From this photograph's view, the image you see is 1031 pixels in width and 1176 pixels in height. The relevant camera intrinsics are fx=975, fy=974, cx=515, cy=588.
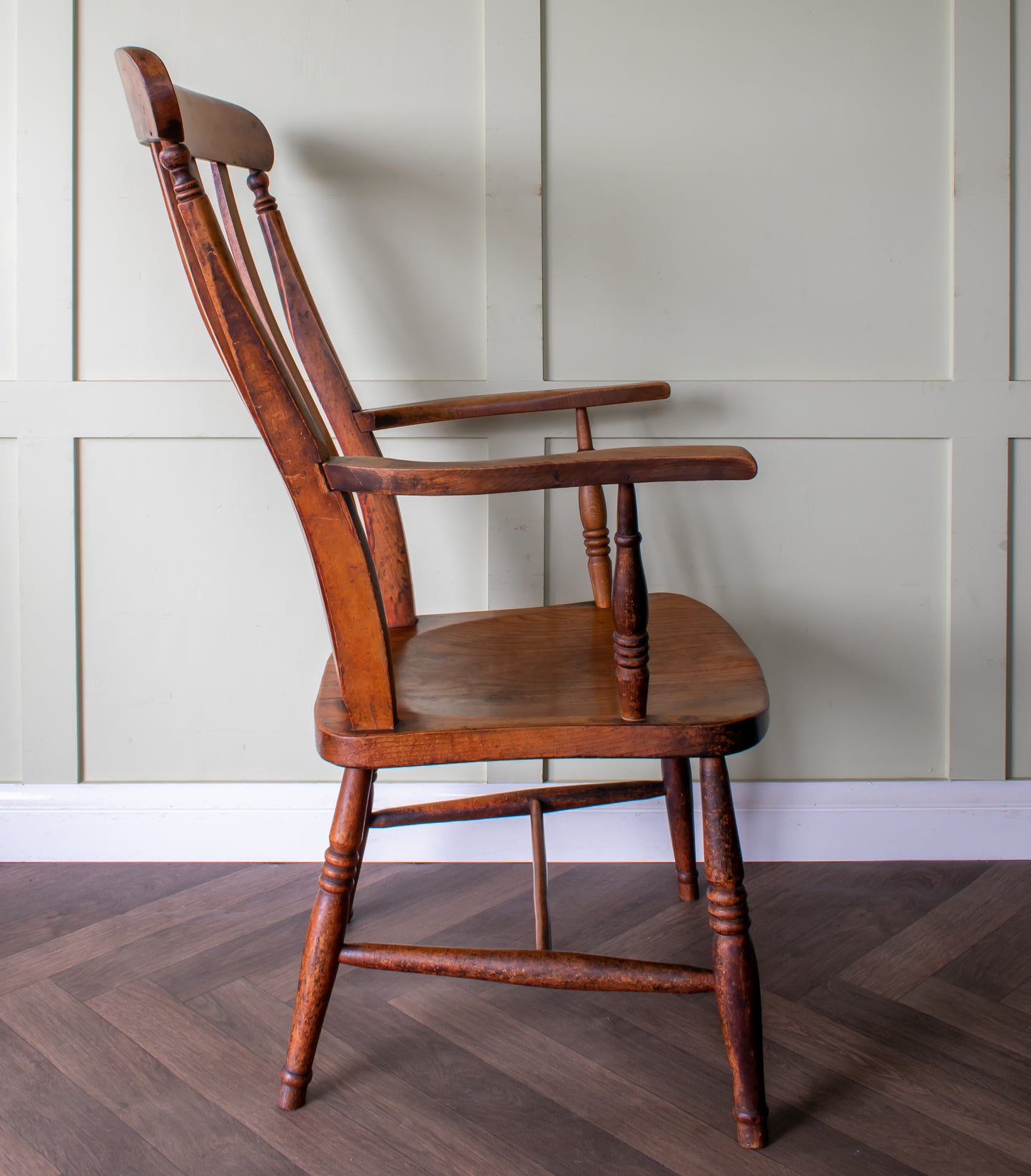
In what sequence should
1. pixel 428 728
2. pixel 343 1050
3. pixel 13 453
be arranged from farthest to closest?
1. pixel 13 453
2. pixel 343 1050
3. pixel 428 728

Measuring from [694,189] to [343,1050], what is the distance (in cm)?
132

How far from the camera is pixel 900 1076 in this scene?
43.3 inches

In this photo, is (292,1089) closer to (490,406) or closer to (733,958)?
(733,958)

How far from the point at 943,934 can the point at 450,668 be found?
2.75 feet

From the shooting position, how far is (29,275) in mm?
1521

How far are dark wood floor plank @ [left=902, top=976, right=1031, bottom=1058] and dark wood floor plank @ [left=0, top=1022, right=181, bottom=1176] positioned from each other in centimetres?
90

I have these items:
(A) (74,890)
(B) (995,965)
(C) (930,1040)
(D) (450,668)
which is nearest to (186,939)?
(A) (74,890)

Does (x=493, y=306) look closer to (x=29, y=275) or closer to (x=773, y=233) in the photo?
(x=773, y=233)

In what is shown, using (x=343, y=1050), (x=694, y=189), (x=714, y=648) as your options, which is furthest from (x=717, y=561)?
(x=343, y=1050)

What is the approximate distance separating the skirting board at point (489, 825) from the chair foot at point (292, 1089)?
0.57 metres

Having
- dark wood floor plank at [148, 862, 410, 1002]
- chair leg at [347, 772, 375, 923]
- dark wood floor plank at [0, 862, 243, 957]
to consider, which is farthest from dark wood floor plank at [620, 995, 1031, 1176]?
dark wood floor plank at [0, 862, 243, 957]

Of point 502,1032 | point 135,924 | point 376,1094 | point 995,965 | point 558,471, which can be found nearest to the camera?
point 558,471

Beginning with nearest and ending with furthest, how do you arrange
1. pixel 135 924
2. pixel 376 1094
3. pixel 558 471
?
pixel 558 471 → pixel 376 1094 → pixel 135 924

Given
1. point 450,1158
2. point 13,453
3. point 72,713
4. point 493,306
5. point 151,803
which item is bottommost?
point 450,1158
